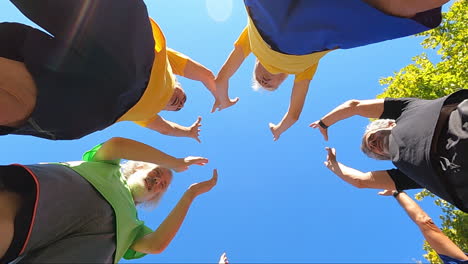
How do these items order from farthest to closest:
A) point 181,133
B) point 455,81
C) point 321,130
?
point 455,81, point 181,133, point 321,130

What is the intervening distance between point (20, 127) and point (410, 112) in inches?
123

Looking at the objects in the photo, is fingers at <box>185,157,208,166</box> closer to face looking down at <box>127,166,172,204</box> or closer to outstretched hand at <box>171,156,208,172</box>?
outstretched hand at <box>171,156,208,172</box>

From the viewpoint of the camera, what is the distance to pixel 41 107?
1.52 m

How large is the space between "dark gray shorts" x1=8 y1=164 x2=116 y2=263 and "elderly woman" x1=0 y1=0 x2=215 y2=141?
1.56ft

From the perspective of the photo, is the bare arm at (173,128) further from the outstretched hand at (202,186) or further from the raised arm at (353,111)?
the raised arm at (353,111)

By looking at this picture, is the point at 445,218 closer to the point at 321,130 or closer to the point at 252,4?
the point at 321,130

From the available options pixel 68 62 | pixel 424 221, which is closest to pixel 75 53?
pixel 68 62

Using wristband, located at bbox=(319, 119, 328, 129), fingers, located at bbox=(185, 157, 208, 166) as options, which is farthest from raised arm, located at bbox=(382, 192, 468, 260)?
fingers, located at bbox=(185, 157, 208, 166)

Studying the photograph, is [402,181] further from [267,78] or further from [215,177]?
[215,177]

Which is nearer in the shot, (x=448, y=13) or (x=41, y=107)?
(x=41, y=107)

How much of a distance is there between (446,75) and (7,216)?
7870 mm

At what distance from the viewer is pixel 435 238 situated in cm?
302

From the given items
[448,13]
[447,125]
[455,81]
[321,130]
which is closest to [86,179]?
[321,130]

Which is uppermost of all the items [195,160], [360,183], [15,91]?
[15,91]
